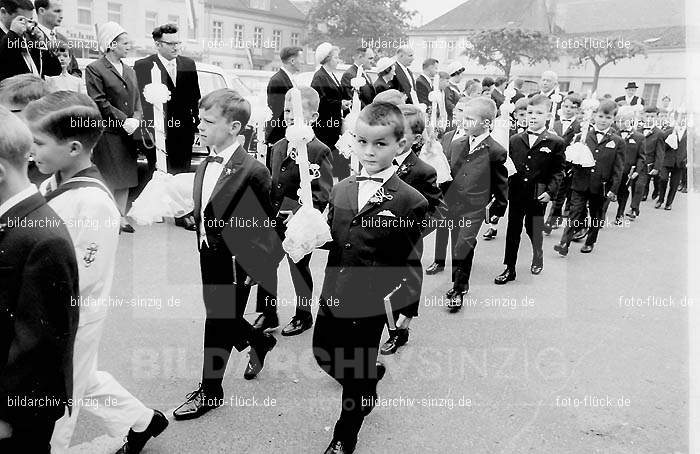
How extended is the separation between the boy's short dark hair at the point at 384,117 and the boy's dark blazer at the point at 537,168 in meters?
3.70

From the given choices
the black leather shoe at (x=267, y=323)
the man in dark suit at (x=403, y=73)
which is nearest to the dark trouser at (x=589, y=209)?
the man in dark suit at (x=403, y=73)

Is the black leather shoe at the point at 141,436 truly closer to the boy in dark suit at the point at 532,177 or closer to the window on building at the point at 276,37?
the boy in dark suit at the point at 532,177

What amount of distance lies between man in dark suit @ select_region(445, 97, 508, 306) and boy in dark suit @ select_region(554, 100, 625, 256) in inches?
101

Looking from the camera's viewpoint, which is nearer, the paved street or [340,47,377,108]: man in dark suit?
the paved street

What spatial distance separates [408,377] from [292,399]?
0.89 m

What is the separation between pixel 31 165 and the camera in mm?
5582

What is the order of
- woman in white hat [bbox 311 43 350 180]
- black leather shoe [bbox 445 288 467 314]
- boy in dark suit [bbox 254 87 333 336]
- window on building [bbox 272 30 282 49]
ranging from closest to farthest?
boy in dark suit [bbox 254 87 333 336], black leather shoe [bbox 445 288 467 314], woman in white hat [bbox 311 43 350 180], window on building [bbox 272 30 282 49]

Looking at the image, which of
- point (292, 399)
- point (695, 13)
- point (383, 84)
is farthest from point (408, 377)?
point (383, 84)

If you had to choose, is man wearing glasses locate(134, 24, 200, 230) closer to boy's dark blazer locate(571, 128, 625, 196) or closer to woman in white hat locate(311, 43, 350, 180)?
woman in white hat locate(311, 43, 350, 180)

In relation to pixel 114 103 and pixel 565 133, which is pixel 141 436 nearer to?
pixel 114 103

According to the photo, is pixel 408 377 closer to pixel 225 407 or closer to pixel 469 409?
pixel 469 409

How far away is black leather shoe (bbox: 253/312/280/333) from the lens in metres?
4.64

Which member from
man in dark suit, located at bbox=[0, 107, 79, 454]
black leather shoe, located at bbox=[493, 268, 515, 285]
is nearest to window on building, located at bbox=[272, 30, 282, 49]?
black leather shoe, located at bbox=[493, 268, 515, 285]

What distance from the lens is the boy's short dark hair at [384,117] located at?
303cm
